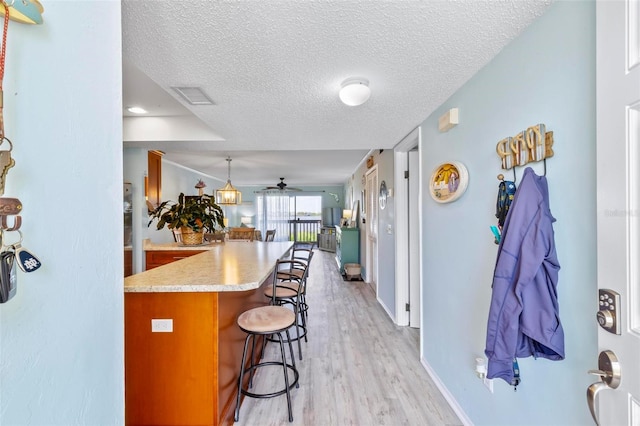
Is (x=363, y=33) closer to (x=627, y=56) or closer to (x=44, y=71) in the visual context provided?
(x=627, y=56)

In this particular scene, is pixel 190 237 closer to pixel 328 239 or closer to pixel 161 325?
pixel 161 325

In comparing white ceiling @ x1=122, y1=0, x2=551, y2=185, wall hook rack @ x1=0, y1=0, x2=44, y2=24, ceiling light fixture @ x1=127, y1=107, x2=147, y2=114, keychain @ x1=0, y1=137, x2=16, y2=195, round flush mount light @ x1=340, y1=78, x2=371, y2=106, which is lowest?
keychain @ x1=0, y1=137, x2=16, y2=195

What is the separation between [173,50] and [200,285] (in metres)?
1.23

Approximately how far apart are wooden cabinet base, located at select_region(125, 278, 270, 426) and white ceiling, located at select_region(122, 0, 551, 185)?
1.29 meters

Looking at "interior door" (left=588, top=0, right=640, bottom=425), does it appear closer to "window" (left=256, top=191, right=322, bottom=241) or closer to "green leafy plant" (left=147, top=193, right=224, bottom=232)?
"green leafy plant" (left=147, top=193, right=224, bottom=232)

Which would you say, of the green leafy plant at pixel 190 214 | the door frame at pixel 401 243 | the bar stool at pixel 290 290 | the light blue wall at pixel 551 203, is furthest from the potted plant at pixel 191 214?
the light blue wall at pixel 551 203

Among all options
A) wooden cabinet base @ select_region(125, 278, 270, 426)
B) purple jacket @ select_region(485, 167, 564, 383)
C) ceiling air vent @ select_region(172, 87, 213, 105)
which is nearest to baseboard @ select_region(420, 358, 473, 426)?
purple jacket @ select_region(485, 167, 564, 383)

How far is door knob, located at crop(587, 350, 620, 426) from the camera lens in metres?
0.70

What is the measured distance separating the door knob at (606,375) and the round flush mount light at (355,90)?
4.93 ft

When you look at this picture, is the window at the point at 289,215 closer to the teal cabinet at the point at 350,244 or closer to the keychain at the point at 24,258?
the teal cabinet at the point at 350,244

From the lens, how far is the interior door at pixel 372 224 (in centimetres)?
444

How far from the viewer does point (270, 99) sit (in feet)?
6.23

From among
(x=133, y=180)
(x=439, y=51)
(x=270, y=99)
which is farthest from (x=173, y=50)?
(x=133, y=180)

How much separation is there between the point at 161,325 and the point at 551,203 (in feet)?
6.60
